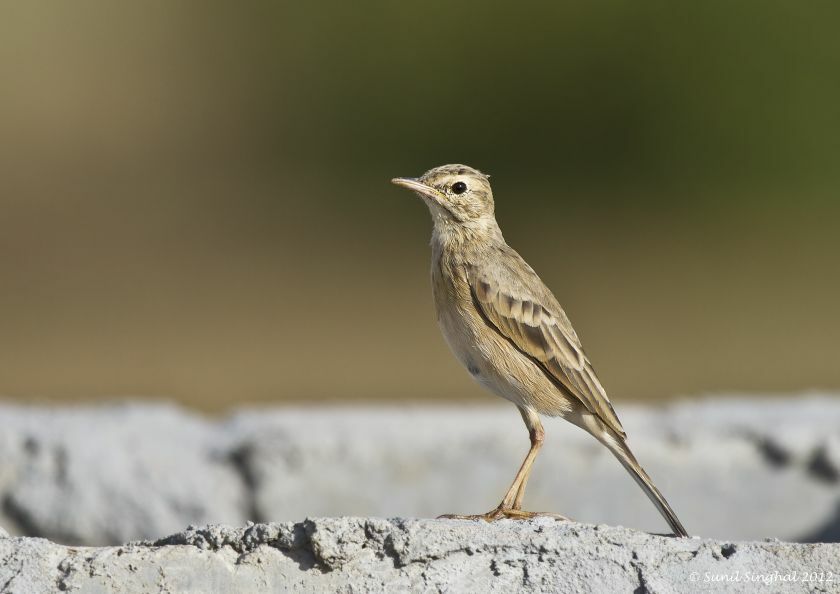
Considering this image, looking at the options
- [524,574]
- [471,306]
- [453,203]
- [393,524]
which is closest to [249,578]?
[393,524]

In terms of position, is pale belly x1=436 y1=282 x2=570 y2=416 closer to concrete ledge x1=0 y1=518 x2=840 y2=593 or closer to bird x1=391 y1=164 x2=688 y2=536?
bird x1=391 y1=164 x2=688 y2=536

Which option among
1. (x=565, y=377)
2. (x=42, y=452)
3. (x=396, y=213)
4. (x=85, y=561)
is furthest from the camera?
(x=396, y=213)

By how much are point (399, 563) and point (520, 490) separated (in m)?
1.13

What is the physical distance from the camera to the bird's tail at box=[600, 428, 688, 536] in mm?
4273

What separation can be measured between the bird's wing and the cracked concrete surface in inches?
49.5

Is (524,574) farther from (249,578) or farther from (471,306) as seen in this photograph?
(471,306)

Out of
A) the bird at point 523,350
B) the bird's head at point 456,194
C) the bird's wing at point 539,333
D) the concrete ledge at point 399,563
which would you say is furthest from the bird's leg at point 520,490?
the bird's head at point 456,194

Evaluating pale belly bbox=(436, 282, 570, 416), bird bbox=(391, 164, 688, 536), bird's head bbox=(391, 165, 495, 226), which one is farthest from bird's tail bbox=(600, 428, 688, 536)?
bird's head bbox=(391, 165, 495, 226)

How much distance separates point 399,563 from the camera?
134 inches

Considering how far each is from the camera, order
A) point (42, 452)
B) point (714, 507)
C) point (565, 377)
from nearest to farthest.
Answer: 1. point (565, 377)
2. point (42, 452)
3. point (714, 507)

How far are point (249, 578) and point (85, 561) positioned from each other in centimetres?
42

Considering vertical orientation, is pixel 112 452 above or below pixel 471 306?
below

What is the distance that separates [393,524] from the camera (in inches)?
135

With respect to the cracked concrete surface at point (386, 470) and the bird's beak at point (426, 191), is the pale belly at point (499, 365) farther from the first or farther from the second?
the cracked concrete surface at point (386, 470)
